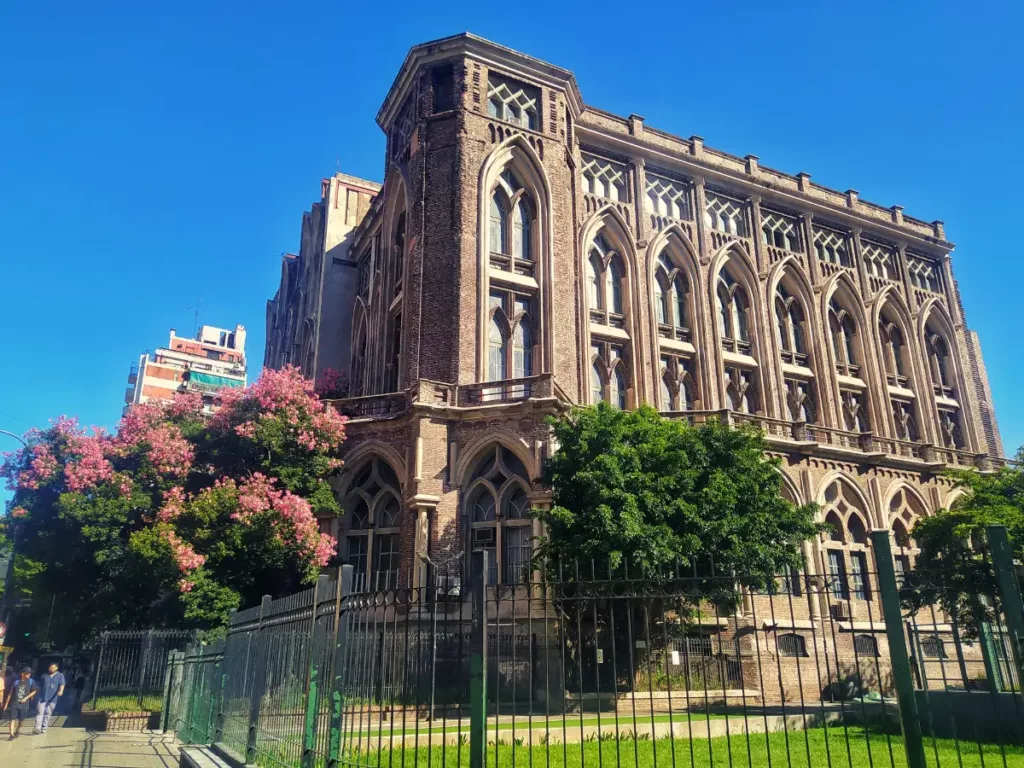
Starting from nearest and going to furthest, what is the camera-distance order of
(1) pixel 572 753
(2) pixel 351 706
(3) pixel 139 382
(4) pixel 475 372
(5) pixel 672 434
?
1. (2) pixel 351 706
2. (1) pixel 572 753
3. (5) pixel 672 434
4. (4) pixel 475 372
5. (3) pixel 139 382

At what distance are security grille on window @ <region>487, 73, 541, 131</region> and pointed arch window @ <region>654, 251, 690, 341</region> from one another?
6.20 m

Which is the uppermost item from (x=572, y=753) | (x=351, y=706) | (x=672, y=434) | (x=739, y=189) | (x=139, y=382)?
(x=139, y=382)

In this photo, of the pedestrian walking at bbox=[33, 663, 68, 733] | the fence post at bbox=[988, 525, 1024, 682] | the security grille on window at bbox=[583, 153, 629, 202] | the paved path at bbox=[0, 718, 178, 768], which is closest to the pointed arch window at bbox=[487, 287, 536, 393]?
the security grille on window at bbox=[583, 153, 629, 202]

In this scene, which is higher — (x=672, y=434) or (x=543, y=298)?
(x=543, y=298)

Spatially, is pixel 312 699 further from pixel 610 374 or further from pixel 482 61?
pixel 482 61

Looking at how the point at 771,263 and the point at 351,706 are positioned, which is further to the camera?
the point at 771,263

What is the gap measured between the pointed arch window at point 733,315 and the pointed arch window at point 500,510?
11.1 m

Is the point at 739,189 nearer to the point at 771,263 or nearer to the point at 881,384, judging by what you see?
the point at 771,263

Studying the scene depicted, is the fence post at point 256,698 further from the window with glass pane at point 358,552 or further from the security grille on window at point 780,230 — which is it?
the security grille on window at point 780,230

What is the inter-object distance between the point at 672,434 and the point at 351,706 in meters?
11.4

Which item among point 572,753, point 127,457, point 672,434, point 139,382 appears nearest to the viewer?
point 572,753

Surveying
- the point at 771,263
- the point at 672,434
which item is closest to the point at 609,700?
the point at 672,434

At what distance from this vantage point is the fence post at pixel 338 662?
18.0 ft

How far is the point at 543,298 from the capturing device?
2109 cm
